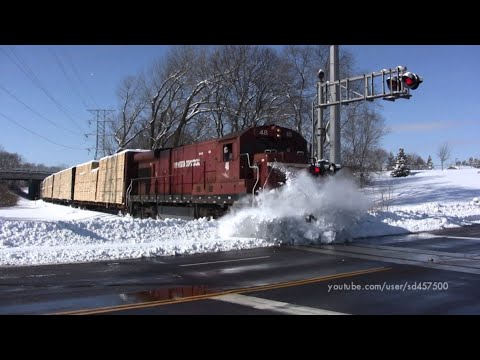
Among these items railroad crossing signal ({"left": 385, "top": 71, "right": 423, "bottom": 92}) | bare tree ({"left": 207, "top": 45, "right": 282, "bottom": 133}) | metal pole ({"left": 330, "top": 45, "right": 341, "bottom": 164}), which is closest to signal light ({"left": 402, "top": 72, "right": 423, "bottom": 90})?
railroad crossing signal ({"left": 385, "top": 71, "right": 423, "bottom": 92})

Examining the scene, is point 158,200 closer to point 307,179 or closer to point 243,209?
point 243,209

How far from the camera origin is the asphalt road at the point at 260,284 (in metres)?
7.00

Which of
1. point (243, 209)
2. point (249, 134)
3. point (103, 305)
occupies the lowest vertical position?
point (103, 305)

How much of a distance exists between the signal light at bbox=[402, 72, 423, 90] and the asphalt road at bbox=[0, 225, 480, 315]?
278 inches

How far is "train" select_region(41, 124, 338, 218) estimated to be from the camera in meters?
17.4

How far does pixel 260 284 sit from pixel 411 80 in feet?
41.2

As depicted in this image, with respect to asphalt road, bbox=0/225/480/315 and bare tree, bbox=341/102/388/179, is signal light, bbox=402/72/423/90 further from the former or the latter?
bare tree, bbox=341/102/388/179

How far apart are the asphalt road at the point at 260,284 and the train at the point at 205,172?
4029 millimetres

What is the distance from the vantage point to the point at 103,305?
7.22 m

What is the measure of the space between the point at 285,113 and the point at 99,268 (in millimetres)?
37958

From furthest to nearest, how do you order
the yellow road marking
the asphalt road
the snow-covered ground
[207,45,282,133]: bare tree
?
1. [207,45,282,133]: bare tree
2. the snow-covered ground
3. the asphalt road
4. the yellow road marking

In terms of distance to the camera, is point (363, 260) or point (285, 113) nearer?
point (363, 260)

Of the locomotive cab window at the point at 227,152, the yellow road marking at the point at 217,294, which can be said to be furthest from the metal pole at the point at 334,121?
the yellow road marking at the point at 217,294
